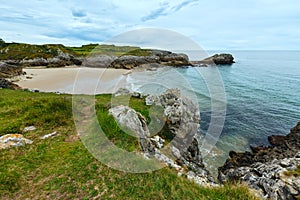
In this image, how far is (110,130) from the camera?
12234 millimetres

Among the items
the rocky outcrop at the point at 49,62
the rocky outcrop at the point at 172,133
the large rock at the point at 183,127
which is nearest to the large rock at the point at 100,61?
the rocky outcrop at the point at 49,62

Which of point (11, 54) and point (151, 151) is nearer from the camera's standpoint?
point (151, 151)

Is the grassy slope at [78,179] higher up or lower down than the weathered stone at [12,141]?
lower down

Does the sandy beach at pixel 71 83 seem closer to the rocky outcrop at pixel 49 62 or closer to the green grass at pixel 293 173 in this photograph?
the rocky outcrop at pixel 49 62

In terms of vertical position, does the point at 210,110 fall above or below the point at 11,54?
below

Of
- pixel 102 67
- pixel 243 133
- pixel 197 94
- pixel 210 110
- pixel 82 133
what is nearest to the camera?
pixel 82 133

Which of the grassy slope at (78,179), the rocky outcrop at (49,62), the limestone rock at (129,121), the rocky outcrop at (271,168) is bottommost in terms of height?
the rocky outcrop at (271,168)

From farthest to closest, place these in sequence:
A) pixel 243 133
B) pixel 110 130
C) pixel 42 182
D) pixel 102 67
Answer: pixel 102 67 → pixel 243 133 → pixel 110 130 → pixel 42 182

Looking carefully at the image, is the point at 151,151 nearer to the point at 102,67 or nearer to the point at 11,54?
the point at 102,67

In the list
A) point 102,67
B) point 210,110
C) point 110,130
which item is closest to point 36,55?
point 102,67

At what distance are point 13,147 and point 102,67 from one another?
210ft

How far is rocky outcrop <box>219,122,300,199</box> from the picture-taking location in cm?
1100

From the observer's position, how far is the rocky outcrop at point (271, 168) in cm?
1100

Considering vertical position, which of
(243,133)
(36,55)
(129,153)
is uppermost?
(36,55)
